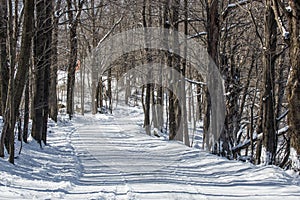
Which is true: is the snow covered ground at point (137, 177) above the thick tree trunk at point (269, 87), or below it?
below

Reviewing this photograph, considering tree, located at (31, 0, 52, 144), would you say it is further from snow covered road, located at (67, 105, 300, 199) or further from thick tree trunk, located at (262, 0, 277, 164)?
thick tree trunk, located at (262, 0, 277, 164)

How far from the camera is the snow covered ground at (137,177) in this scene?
6.61 m

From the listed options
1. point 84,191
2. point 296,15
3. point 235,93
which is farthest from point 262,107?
point 84,191

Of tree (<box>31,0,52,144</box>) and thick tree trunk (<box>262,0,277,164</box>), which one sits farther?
tree (<box>31,0,52,144</box>)

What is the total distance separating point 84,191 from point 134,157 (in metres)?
4.56

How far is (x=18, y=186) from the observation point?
6863 millimetres

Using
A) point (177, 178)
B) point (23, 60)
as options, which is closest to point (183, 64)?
point (23, 60)

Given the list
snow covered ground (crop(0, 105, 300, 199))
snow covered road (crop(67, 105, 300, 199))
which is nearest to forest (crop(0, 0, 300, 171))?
snow covered ground (crop(0, 105, 300, 199))

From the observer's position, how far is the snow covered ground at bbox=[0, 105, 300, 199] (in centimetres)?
661

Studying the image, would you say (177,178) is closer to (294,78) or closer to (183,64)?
(294,78)

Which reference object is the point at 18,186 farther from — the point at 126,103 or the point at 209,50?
the point at 126,103

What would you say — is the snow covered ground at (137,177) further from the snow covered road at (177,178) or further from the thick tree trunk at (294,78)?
the thick tree trunk at (294,78)

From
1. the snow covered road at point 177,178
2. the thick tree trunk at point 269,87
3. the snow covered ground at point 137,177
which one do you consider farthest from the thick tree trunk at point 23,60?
the thick tree trunk at point 269,87

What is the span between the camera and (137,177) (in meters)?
8.26
